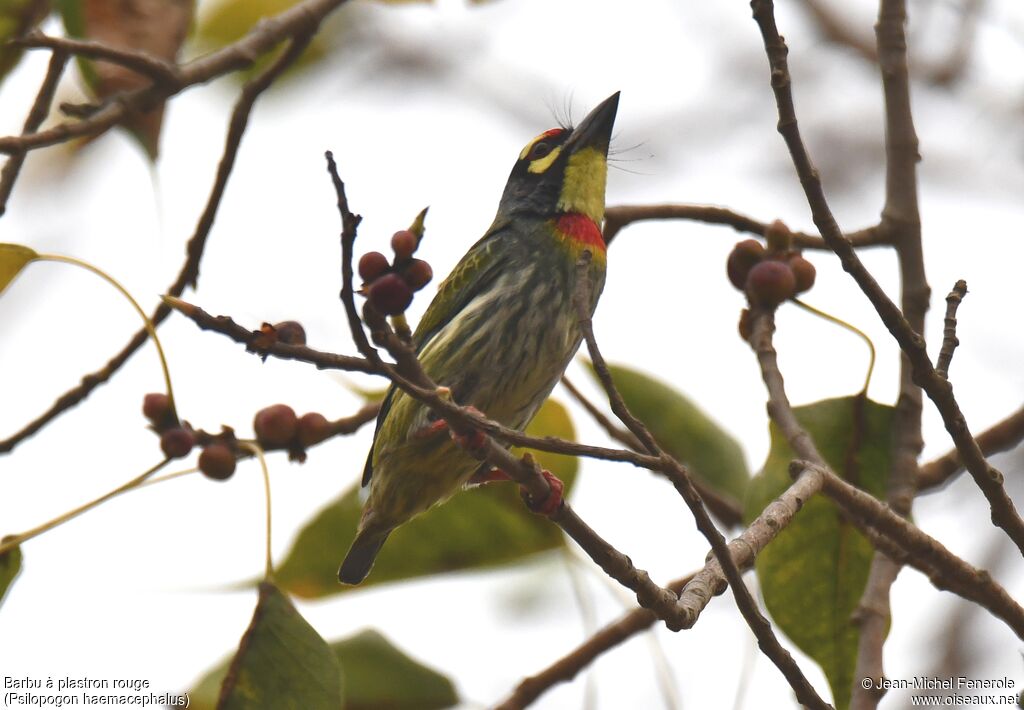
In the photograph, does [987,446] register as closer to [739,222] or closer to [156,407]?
[739,222]

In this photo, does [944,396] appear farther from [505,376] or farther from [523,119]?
[523,119]

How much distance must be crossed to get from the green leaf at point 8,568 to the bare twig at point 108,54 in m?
1.26

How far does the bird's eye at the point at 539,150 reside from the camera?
16.9ft

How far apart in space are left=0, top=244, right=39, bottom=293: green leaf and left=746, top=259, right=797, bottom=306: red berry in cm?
195

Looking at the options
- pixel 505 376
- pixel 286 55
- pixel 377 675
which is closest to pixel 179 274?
pixel 286 55

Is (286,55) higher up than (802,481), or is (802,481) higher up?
(286,55)

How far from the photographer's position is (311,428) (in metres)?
3.70

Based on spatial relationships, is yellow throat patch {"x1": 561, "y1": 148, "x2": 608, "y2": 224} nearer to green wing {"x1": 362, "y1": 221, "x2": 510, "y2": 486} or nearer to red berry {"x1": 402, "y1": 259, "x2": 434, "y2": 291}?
green wing {"x1": 362, "y1": 221, "x2": 510, "y2": 486}

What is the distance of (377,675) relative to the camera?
382 centimetres

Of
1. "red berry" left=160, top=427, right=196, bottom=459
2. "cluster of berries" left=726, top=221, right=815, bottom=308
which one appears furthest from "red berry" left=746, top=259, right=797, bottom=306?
"red berry" left=160, top=427, right=196, bottom=459

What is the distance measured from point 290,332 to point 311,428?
3.44ft

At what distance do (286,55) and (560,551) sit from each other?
201 centimetres

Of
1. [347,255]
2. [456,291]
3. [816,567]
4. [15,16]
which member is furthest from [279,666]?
[15,16]

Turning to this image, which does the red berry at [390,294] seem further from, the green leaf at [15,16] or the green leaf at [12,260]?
the green leaf at [15,16]
